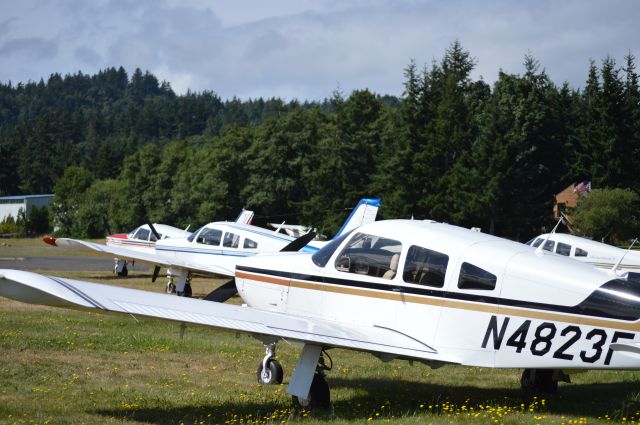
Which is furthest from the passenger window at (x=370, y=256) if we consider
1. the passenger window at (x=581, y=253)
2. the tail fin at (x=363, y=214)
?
the passenger window at (x=581, y=253)

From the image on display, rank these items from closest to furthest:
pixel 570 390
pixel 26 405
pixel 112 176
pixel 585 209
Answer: pixel 26 405
pixel 570 390
pixel 585 209
pixel 112 176

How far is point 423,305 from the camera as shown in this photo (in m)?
8.78

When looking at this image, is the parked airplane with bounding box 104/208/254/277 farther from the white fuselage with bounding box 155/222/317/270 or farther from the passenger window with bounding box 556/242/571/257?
the passenger window with bounding box 556/242/571/257

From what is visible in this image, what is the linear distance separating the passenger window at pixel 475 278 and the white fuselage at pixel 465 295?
0.03ft

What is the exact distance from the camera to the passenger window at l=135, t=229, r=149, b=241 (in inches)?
1268

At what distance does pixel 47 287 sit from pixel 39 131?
176 metres

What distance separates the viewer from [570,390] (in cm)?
1039

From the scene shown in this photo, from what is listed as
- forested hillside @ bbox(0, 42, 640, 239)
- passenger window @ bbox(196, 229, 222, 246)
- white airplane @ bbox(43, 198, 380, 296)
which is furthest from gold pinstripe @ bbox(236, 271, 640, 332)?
forested hillside @ bbox(0, 42, 640, 239)

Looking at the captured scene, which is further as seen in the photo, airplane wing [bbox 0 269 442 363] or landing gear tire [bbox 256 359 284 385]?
landing gear tire [bbox 256 359 284 385]

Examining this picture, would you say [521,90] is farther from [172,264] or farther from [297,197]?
[172,264]

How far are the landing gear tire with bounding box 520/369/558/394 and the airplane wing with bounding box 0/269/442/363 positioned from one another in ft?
6.94

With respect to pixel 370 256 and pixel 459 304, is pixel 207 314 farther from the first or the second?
pixel 459 304

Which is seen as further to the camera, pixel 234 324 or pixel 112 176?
pixel 112 176

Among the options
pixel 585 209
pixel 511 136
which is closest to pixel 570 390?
pixel 585 209
